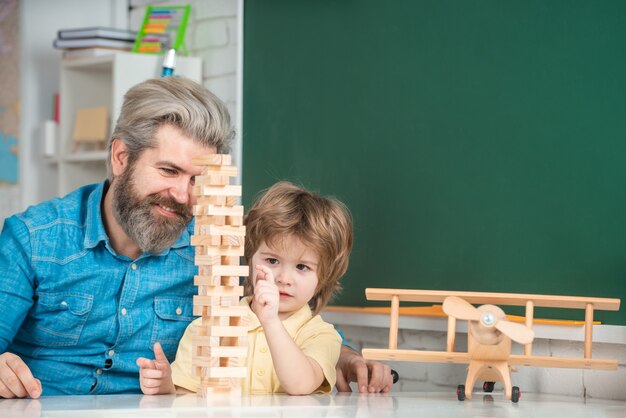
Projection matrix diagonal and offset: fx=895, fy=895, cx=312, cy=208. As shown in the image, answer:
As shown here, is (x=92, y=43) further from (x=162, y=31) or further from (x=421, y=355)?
(x=421, y=355)

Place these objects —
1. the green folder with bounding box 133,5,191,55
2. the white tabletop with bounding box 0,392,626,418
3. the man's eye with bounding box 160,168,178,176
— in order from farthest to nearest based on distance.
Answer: the green folder with bounding box 133,5,191,55 → the man's eye with bounding box 160,168,178,176 → the white tabletop with bounding box 0,392,626,418

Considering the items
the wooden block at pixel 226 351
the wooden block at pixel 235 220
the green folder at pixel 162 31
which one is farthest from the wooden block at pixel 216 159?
the green folder at pixel 162 31

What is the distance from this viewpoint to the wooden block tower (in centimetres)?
162

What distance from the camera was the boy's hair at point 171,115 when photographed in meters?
2.14

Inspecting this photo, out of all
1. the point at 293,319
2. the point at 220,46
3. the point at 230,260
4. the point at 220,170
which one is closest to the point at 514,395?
the point at 293,319

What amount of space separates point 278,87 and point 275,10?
26 cm

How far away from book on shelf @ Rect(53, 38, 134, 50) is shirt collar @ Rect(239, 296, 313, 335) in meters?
1.69

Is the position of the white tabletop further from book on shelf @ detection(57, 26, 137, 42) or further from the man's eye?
book on shelf @ detection(57, 26, 137, 42)

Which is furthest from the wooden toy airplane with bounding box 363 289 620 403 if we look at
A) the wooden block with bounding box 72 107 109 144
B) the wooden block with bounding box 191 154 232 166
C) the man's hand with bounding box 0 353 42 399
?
the wooden block with bounding box 72 107 109 144

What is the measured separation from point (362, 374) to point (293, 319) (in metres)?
0.20

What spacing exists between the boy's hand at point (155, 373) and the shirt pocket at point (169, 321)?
398mm

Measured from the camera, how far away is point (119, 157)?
2.22 meters

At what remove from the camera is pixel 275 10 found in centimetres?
286

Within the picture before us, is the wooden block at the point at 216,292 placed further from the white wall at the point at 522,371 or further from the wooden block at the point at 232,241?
the white wall at the point at 522,371
